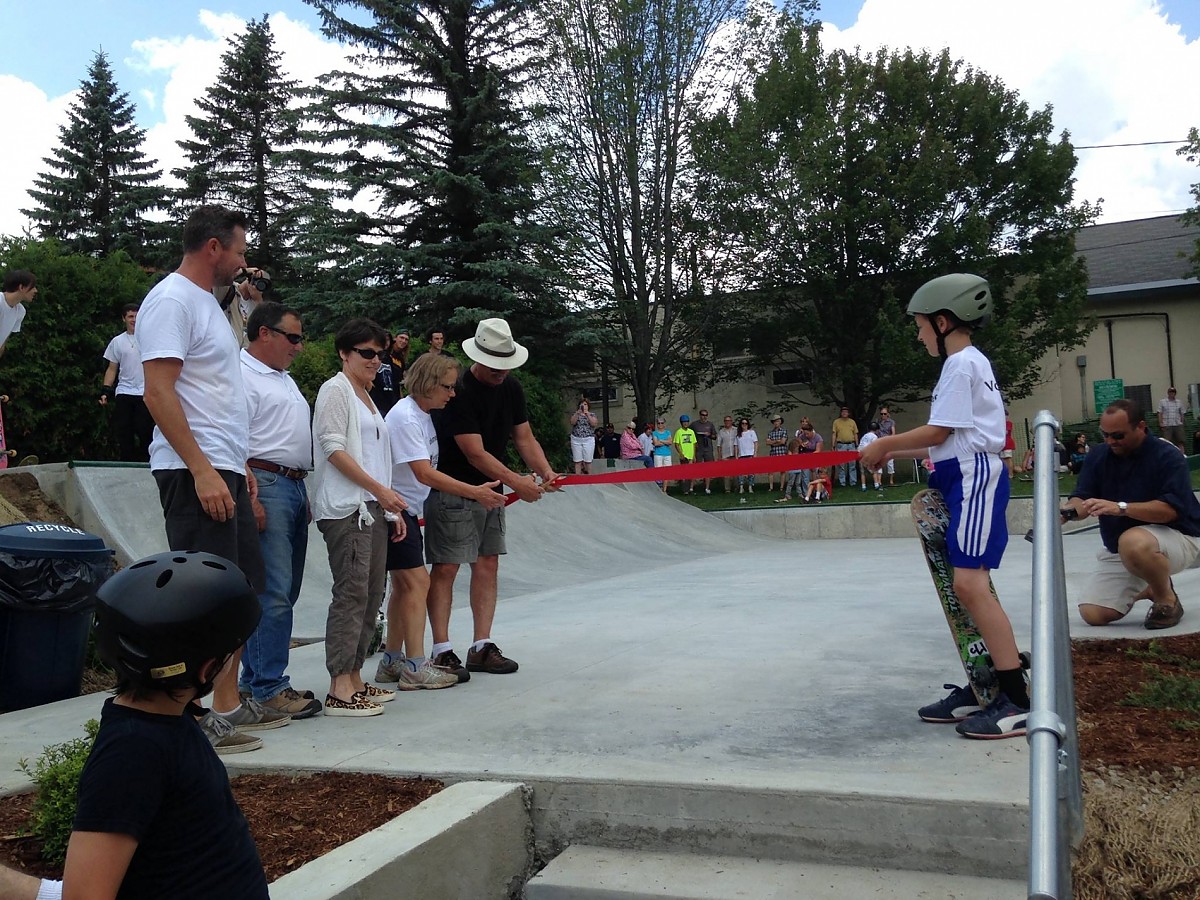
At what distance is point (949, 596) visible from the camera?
4.02 meters

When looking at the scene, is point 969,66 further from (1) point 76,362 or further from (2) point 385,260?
(1) point 76,362

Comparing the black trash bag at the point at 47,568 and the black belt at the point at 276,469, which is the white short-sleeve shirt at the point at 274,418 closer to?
the black belt at the point at 276,469

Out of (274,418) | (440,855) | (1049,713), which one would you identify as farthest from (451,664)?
(1049,713)

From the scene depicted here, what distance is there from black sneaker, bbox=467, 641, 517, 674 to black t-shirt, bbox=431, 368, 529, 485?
3.05 feet

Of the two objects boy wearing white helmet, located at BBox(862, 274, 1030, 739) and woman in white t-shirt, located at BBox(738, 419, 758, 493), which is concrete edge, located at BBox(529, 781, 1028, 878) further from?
woman in white t-shirt, located at BBox(738, 419, 758, 493)

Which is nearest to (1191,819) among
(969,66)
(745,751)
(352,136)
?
(745,751)

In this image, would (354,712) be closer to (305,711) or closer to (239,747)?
(305,711)

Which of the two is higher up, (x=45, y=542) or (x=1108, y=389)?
(x=1108, y=389)

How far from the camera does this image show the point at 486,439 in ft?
17.8

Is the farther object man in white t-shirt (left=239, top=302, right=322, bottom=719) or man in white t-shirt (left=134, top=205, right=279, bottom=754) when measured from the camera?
man in white t-shirt (left=239, top=302, right=322, bottom=719)

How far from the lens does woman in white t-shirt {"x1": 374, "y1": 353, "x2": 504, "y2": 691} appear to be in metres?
5.06

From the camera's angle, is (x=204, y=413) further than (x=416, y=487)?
No

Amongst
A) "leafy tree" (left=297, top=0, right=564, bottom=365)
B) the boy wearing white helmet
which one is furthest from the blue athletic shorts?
"leafy tree" (left=297, top=0, right=564, bottom=365)

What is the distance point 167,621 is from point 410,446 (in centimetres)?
326
